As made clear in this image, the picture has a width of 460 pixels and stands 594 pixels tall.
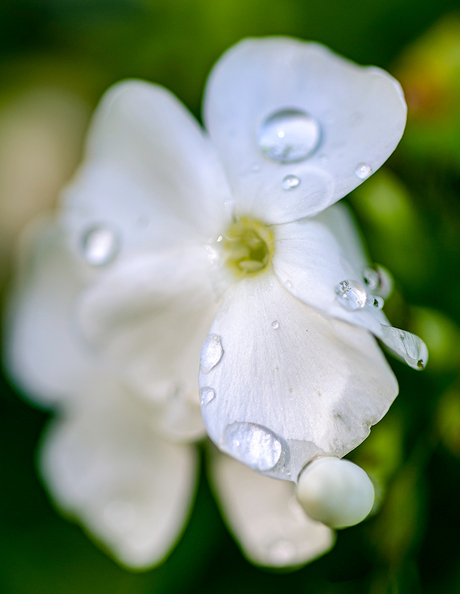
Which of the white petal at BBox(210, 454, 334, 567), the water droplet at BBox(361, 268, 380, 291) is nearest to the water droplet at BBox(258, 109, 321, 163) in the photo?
the water droplet at BBox(361, 268, 380, 291)

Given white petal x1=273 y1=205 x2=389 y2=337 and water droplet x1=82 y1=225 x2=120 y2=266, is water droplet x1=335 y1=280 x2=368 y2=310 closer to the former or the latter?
white petal x1=273 y1=205 x2=389 y2=337

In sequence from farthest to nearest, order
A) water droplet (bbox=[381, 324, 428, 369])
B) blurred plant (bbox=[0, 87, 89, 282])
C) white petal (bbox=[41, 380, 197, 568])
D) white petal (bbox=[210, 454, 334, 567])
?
blurred plant (bbox=[0, 87, 89, 282])
white petal (bbox=[41, 380, 197, 568])
white petal (bbox=[210, 454, 334, 567])
water droplet (bbox=[381, 324, 428, 369])

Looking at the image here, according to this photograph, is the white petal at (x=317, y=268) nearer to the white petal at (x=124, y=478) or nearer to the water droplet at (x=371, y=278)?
the water droplet at (x=371, y=278)

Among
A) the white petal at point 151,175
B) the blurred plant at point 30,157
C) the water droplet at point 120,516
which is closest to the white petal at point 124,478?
the water droplet at point 120,516

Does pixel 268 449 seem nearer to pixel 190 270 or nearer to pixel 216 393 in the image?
pixel 216 393

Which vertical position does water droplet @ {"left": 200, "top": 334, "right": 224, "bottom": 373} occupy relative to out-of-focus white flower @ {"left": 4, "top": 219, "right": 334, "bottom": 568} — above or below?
above

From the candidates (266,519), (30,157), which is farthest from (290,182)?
(30,157)

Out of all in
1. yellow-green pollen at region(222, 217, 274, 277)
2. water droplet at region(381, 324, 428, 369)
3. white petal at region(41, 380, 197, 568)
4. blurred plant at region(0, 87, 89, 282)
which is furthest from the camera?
blurred plant at region(0, 87, 89, 282)
